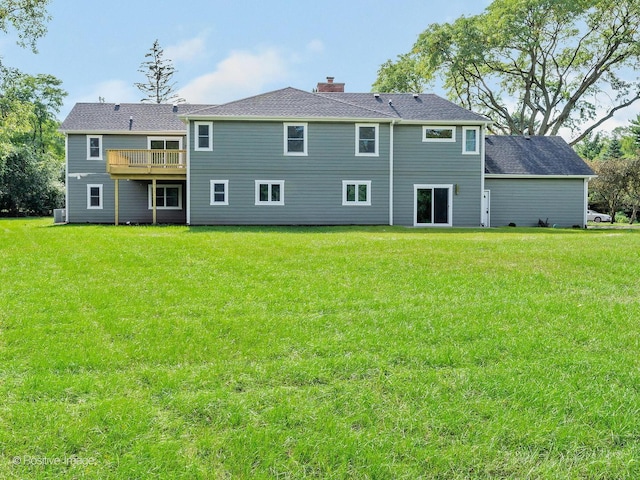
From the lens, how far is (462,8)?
3091cm

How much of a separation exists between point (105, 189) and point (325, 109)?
11302 mm

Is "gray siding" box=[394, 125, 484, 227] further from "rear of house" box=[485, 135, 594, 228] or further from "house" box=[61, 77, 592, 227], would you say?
"rear of house" box=[485, 135, 594, 228]

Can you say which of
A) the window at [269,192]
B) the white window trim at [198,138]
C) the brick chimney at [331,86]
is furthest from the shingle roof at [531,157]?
the white window trim at [198,138]

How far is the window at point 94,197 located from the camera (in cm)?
2394

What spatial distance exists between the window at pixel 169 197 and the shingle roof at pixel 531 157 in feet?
47.7

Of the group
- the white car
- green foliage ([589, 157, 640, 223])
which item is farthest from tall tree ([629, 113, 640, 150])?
green foliage ([589, 157, 640, 223])

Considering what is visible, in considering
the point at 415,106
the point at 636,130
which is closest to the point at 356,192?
the point at 415,106

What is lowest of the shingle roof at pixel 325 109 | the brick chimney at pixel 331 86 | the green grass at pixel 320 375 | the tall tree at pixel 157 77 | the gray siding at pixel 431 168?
the green grass at pixel 320 375

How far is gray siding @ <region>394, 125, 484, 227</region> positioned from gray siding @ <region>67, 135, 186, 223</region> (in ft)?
34.0

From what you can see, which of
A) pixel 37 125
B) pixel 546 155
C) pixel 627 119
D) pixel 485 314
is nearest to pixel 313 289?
pixel 485 314

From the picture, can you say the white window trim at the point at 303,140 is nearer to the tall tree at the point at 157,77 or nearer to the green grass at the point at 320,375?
the green grass at the point at 320,375

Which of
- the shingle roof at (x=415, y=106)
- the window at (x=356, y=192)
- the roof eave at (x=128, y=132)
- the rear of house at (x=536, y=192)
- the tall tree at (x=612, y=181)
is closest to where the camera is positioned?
the window at (x=356, y=192)

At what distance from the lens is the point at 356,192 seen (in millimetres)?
21156

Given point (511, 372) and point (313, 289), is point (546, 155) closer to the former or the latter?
point (313, 289)
